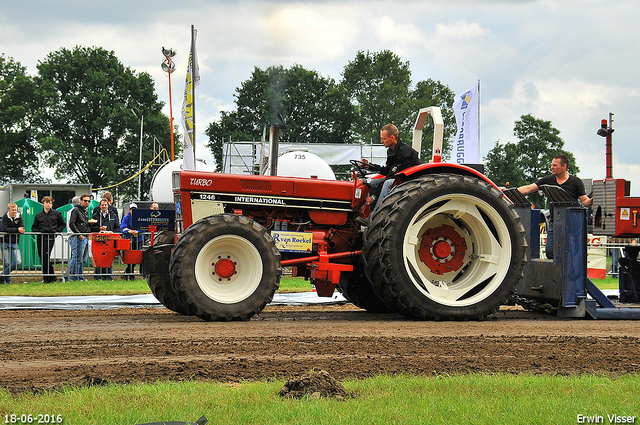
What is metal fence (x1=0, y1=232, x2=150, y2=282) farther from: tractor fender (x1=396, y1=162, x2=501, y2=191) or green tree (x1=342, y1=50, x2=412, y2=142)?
green tree (x1=342, y1=50, x2=412, y2=142)

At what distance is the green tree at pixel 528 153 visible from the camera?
1913 inches

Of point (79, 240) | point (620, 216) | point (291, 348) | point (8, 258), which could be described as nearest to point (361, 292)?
point (620, 216)

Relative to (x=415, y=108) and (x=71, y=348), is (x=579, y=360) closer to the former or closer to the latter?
(x=71, y=348)

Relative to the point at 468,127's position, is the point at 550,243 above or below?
below

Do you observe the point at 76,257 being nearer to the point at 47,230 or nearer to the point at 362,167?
the point at 47,230

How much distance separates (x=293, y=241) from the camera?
727cm

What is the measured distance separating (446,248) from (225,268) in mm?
2342

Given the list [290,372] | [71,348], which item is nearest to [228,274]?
[71,348]

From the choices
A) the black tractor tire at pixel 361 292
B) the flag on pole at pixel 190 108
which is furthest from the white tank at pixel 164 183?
the black tractor tire at pixel 361 292

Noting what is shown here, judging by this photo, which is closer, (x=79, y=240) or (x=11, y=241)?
(x=79, y=240)

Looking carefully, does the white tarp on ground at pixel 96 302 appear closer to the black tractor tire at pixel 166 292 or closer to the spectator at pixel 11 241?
the black tractor tire at pixel 166 292

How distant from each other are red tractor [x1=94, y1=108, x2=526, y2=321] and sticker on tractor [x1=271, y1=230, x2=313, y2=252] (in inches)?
0.4

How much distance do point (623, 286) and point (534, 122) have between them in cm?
4358

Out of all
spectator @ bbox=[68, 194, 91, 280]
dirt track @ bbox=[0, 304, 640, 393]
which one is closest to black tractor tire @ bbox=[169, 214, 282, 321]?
dirt track @ bbox=[0, 304, 640, 393]
